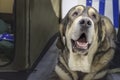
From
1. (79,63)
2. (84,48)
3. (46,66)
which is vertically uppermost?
(84,48)

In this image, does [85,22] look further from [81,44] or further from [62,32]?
[62,32]

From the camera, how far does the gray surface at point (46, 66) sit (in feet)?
10.9

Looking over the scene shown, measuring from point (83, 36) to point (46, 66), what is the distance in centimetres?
84

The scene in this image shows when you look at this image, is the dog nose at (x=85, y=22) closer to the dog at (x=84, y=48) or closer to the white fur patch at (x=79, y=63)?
the dog at (x=84, y=48)

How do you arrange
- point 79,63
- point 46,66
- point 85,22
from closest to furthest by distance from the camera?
point 85,22
point 79,63
point 46,66

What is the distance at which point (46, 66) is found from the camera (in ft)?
11.5

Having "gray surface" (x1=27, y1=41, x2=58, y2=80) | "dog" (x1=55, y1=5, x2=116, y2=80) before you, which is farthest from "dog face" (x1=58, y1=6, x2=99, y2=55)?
"gray surface" (x1=27, y1=41, x2=58, y2=80)

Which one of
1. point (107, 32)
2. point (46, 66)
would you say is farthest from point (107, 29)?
point (46, 66)

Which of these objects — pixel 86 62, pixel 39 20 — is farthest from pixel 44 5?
pixel 86 62

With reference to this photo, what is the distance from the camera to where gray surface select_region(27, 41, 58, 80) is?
3324mm

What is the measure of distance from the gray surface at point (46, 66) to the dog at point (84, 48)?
1.32 ft

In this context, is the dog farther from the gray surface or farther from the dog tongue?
the gray surface

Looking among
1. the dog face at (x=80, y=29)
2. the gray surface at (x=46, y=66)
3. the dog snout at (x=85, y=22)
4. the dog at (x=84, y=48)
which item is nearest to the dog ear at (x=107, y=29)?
the dog at (x=84, y=48)

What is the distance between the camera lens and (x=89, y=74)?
9.57 ft
